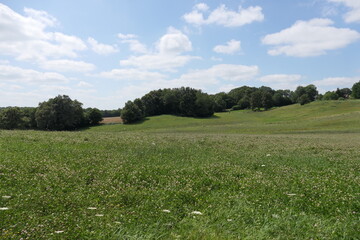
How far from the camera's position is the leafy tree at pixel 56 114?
94.6 m

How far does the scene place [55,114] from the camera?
94.5m

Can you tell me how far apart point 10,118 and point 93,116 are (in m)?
31.9

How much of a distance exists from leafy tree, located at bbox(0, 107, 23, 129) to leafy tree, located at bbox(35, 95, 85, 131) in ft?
19.9

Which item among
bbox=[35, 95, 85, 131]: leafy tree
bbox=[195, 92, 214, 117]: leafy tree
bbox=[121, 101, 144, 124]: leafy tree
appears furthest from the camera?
bbox=[195, 92, 214, 117]: leafy tree

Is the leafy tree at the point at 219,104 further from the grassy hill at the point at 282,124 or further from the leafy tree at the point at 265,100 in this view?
the grassy hill at the point at 282,124

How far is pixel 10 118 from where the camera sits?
9156 cm

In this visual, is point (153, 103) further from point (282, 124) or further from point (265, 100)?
point (282, 124)

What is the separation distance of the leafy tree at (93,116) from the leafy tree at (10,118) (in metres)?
26.5

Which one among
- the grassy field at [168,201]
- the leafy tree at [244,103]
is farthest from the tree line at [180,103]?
the grassy field at [168,201]

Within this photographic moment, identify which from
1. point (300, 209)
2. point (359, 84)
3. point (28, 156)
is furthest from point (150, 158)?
point (359, 84)

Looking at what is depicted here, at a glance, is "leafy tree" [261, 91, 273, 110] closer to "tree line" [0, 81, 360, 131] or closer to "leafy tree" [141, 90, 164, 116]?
"tree line" [0, 81, 360, 131]

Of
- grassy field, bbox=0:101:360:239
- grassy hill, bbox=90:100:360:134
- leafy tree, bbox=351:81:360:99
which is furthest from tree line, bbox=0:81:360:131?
grassy field, bbox=0:101:360:239

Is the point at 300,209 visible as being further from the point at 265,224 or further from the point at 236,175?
the point at 236,175

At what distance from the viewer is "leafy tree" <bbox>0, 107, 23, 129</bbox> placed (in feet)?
297
